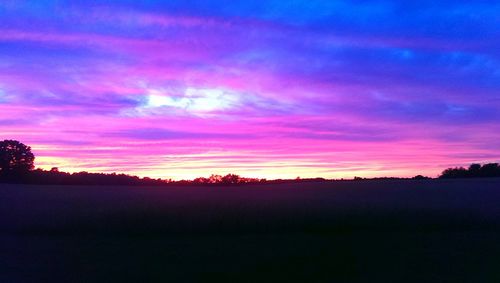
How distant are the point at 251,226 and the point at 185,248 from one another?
10.9 ft

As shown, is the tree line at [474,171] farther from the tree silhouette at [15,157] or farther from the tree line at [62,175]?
the tree silhouette at [15,157]

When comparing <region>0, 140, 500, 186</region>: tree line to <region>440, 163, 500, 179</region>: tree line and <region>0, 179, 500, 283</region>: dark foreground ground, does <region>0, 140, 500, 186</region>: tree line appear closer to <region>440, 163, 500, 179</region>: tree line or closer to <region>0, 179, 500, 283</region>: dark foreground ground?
<region>440, 163, 500, 179</region>: tree line

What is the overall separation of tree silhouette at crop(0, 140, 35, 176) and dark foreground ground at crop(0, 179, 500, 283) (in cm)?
3425

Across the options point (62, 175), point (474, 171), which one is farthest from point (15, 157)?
point (474, 171)

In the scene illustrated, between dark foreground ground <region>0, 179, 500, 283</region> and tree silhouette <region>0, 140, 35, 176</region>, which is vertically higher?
tree silhouette <region>0, 140, 35, 176</region>

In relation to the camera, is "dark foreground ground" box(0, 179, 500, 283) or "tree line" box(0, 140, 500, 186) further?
"tree line" box(0, 140, 500, 186)

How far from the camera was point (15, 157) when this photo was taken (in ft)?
188

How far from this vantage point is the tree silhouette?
186 feet

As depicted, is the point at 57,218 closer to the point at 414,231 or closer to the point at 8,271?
the point at 8,271

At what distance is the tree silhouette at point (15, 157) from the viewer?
5672 cm

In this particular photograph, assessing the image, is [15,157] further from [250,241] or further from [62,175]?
[250,241]

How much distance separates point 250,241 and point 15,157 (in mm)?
45089

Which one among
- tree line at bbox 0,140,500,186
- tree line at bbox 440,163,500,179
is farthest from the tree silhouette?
tree line at bbox 440,163,500,179

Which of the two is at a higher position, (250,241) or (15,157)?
(15,157)
